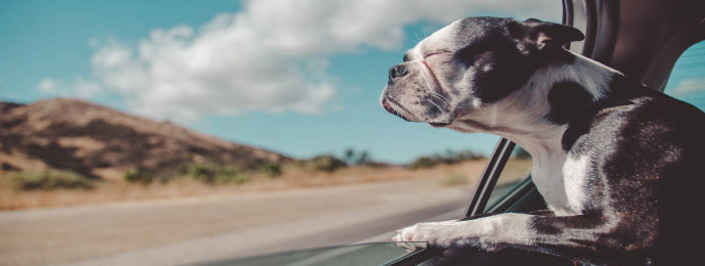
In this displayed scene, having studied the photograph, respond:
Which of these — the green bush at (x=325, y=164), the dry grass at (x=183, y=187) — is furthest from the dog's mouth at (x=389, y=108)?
the green bush at (x=325, y=164)

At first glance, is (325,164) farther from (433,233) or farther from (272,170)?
(433,233)

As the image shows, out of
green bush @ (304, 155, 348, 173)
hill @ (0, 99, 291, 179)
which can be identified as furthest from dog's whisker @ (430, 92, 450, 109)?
hill @ (0, 99, 291, 179)

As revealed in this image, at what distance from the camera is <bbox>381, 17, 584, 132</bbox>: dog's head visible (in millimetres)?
2007

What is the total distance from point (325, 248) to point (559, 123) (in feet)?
3.57

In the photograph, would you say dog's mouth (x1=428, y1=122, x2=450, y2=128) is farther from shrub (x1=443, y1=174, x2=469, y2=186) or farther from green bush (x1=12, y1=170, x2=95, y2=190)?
green bush (x1=12, y1=170, x2=95, y2=190)

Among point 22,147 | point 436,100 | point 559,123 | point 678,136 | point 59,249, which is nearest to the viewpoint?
point 678,136

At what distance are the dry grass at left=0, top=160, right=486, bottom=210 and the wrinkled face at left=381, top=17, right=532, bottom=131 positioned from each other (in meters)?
18.5

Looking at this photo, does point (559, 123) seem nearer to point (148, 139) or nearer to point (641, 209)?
point (641, 209)

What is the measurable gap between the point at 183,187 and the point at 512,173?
33269 millimetres

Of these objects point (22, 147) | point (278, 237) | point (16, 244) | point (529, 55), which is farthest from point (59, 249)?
point (22, 147)

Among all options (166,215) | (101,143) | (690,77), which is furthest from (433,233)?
(101,143)

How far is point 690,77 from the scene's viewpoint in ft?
9.46

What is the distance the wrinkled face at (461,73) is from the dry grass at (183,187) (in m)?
18.5

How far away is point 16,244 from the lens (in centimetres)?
1220
